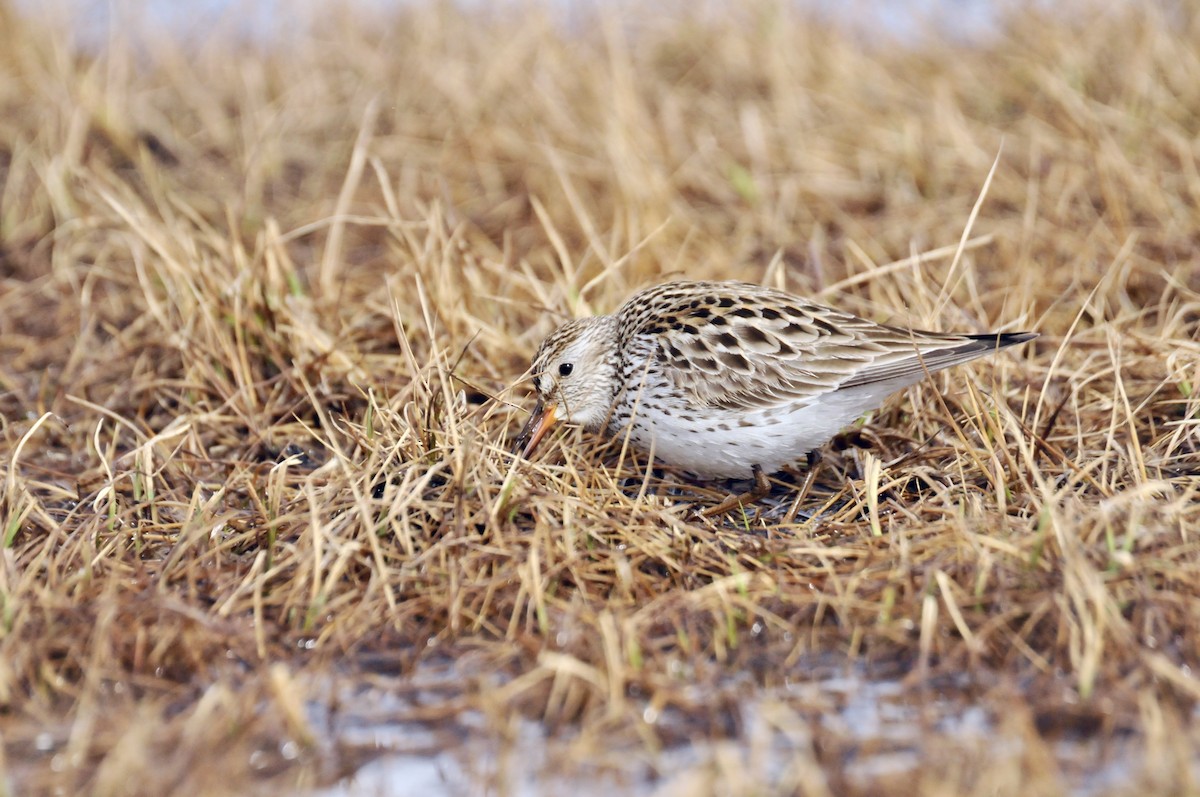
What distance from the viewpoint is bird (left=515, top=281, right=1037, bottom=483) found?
5273mm

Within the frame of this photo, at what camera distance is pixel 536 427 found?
5652 mm

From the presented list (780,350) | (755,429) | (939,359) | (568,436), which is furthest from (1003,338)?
(568,436)

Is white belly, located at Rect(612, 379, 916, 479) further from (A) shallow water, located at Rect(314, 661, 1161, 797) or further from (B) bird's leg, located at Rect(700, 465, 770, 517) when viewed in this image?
(A) shallow water, located at Rect(314, 661, 1161, 797)

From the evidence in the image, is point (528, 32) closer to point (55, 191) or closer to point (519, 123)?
point (519, 123)

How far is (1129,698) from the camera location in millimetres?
3832

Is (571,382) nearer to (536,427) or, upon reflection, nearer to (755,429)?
(536,427)

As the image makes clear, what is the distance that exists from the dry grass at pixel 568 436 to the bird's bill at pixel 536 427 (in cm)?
13

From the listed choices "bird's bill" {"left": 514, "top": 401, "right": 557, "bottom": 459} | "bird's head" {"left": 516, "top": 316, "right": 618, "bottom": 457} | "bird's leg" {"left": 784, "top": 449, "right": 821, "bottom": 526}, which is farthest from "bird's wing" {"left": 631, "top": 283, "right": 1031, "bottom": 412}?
"bird's bill" {"left": 514, "top": 401, "right": 557, "bottom": 459}

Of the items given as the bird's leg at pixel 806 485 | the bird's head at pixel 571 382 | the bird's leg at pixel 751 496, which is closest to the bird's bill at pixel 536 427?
the bird's head at pixel 571 382

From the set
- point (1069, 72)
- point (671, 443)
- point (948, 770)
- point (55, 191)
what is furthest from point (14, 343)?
point (1069, 72)

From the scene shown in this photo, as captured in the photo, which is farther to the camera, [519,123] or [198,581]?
[519,123]

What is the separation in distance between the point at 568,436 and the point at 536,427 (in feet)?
0.51

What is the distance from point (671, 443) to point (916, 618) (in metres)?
1.35

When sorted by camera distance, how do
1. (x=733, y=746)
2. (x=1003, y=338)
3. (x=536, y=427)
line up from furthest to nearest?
1. (x=536, y=427)
2. (x=1003, y=338)
3. (x=733, y=746)
